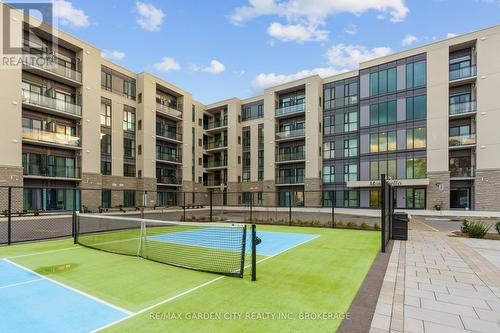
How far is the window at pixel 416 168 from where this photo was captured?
104 feet

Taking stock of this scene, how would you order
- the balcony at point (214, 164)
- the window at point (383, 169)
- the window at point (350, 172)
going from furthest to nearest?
the balcony at point (214, 164), the window at point (350, 172), the window at point (383, 169)

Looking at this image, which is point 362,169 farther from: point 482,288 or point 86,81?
point 86,81

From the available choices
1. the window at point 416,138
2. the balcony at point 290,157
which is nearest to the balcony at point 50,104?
the balcony at point 290,157

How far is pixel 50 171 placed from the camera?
27609 mm

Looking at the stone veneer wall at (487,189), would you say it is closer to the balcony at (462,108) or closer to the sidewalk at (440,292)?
the balcony at (462,108)

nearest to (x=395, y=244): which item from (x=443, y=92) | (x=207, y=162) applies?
(x=443, y=92)

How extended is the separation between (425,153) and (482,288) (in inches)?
1196

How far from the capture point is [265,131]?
1721 inches

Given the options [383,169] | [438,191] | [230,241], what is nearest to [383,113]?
[383,169]

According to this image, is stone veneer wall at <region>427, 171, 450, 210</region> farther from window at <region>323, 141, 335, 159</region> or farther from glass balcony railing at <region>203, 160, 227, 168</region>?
glass balcony railing at <region>203, 160, 227, 168</region>

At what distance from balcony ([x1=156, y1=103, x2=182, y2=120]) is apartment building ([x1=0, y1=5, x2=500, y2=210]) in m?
0.22

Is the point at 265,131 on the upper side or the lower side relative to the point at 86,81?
lower

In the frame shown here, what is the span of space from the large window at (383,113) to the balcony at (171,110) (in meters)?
28.5

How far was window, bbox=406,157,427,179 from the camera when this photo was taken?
31828 mm
